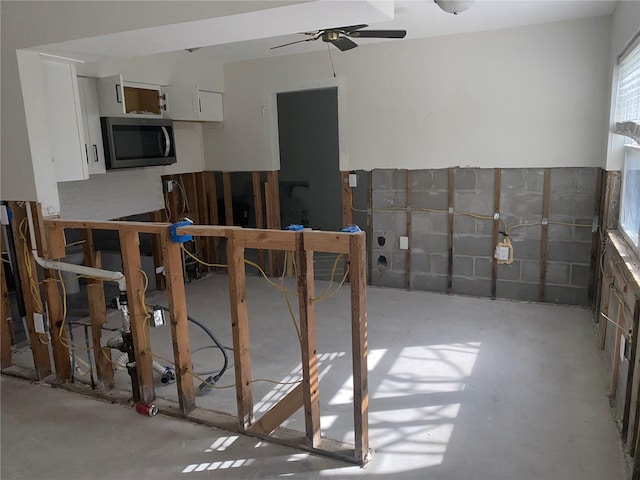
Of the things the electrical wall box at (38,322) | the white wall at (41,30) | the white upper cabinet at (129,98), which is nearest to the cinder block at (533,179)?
the white wall at (41,30)

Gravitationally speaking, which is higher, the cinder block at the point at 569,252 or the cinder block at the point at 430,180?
the cinder block at the point at 430,180

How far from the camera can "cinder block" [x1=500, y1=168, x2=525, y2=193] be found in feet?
15.3

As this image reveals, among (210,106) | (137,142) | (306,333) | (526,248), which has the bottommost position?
(526,248)

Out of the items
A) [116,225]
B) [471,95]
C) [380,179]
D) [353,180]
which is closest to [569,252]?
[471,95]

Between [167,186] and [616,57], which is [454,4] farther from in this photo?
[167,186]

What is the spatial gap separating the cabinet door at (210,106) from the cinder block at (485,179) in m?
3.15

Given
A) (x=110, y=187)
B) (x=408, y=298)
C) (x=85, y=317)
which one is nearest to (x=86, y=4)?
(x=110, y=187)

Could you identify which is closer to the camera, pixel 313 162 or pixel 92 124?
pixel 92 124

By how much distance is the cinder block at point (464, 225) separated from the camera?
16.2 ft

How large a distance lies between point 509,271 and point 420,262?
3.03 feet

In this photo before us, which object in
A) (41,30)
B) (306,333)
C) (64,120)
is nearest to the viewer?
(306,333)

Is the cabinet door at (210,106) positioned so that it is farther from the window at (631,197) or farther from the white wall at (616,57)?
the window at (631,197)

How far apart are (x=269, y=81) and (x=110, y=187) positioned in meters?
2.21

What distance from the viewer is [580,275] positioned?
4.58m
